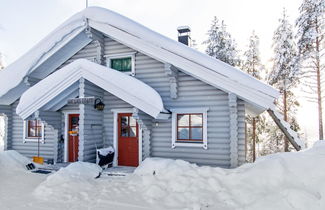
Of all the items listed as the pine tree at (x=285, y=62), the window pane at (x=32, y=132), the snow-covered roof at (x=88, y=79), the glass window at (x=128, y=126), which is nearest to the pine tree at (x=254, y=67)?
the pine tree at (x=285, y=62)

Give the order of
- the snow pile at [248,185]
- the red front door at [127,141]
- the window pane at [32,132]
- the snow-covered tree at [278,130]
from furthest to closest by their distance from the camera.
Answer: the snow-covered tree at [278,130]
the window pane at [32,132]
the red front door at [127,141]
the snow pile at [248,185]

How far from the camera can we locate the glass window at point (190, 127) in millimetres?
7348

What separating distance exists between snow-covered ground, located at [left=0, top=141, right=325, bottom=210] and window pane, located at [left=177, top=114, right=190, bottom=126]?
4.84 ft

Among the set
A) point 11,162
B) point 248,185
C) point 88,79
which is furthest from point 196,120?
point 11,162

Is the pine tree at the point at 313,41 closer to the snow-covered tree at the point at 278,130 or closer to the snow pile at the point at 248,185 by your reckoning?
the snow-covered tree at the point at 278,130

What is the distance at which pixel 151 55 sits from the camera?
764 cm

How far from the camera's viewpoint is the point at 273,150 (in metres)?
19.5

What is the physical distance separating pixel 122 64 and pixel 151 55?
1.55 metres

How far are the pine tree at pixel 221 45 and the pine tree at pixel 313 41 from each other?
4.67 m

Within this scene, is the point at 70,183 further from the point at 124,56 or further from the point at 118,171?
the point at 124,56

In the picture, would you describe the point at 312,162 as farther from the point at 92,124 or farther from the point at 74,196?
the point at 92,124

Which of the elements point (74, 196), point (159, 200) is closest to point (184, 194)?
point (159, 200)

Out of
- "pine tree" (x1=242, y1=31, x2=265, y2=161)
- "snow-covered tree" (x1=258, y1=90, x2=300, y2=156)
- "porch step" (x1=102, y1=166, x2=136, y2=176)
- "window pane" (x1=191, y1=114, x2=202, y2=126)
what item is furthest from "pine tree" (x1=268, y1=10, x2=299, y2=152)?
"porch step" (x1=102, y1=166, x2=136, y2=176)

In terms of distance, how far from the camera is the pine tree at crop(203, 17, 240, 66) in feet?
56.9
